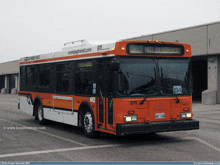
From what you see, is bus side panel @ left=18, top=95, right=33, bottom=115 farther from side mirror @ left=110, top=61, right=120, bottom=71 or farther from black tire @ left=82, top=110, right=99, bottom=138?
side mirror @ left=110, top=61, right=120, bottom=71

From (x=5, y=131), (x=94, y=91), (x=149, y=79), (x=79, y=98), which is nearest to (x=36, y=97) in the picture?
(x=5, y=131)

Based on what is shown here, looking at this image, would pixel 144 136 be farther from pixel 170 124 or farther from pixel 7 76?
pixel 7 76

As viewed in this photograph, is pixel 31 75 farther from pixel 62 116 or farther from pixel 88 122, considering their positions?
pixel 88 122

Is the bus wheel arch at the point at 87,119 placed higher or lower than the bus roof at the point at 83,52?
lower

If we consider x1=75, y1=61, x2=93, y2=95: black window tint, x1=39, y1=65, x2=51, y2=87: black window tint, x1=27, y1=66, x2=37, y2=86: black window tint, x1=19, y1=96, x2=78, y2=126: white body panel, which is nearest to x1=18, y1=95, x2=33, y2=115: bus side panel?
x1=19, y1=96, x2=78, y2=126: white body panel

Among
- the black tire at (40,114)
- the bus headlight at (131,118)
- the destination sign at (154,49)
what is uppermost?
the destination sign at (154,49)

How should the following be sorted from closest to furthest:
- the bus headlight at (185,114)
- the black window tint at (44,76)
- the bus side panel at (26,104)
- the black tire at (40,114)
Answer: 1. the bus headlight at (185,114)
2. the black window tint at (44,76)
3. the black tire at (40,114)
4. the bus side panel at (26,104)

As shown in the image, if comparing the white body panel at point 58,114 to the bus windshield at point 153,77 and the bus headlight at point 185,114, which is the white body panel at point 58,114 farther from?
the bus headlight at point 185,114

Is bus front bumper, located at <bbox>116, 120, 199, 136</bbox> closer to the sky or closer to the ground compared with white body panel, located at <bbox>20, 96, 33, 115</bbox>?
closer to the ground

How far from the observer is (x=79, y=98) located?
11.5 metres

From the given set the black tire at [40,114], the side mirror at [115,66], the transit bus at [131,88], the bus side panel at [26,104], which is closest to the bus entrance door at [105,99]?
the transit bus at [131,88]

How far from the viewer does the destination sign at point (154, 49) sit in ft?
31.7

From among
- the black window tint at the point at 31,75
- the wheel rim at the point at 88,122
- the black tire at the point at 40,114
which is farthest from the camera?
the black window tint at the point at 31,75

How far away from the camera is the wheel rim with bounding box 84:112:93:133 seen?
10.8 metres
